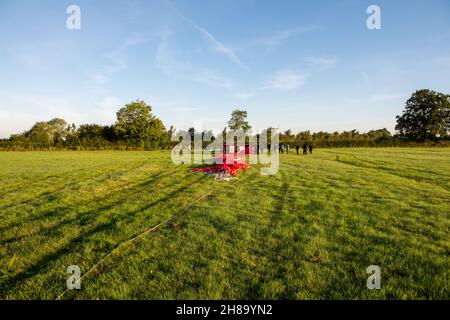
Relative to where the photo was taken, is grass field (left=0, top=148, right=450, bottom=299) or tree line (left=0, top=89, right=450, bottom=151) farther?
tree line (left=0, top=89, right=450, bottom=151)

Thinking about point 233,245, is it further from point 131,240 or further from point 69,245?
point 69,245

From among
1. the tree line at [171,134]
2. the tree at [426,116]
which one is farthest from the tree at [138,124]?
the tree at [426,116]

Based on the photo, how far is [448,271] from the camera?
407 cm

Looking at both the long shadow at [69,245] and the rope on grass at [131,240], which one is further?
the rope on grass at [131,240]

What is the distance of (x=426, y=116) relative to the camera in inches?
2970

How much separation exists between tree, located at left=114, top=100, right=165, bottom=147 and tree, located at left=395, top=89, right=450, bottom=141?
262 ft

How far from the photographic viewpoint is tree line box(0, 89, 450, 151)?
6234 centimetres

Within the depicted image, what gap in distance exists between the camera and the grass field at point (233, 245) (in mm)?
3746

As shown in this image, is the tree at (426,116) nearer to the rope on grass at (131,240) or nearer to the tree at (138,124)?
the tree at (138,124)

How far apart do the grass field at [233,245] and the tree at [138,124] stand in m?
61.4

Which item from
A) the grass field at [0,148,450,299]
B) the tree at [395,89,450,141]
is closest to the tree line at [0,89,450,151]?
the tree at [395,89,450,141]

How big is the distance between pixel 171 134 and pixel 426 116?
8118 cm

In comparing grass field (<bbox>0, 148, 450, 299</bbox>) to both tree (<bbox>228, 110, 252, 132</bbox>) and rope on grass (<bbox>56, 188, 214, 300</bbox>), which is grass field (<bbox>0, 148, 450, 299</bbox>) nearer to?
rope on grass (<bbox>56, 188, 214, 300</bbox>)

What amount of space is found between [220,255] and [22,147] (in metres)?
75.9
